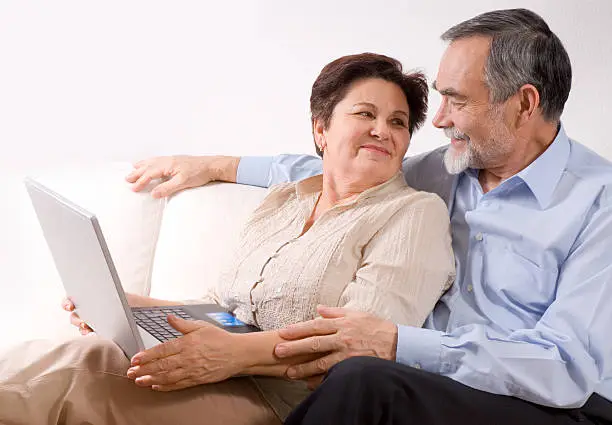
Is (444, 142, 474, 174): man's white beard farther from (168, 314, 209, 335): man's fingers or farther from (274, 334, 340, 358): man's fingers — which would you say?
(168, 314, 209, 335): man's fingers

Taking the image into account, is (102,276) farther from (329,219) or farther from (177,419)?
(329,219)

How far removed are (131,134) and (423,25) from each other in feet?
3.85

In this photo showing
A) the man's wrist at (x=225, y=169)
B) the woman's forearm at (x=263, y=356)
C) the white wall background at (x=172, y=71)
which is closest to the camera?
the woman's forearm at (x=263, y=356)

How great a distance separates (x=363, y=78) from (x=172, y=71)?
120 cm

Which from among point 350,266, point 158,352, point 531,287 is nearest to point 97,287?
point 158,352

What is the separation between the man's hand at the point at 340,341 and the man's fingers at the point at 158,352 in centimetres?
19

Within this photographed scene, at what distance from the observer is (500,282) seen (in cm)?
190

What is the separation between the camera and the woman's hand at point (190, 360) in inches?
64.9

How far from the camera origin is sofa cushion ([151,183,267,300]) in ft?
7.83

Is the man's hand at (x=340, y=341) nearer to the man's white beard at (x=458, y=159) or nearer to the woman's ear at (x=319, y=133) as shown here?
the man's white beard at (x=458, y=159)

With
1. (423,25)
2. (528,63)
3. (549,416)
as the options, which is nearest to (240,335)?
(549,416)

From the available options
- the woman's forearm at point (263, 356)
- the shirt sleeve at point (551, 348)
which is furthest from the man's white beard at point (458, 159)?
the woman's forearm at point (263, 356)

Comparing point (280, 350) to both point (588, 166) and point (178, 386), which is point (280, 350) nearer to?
point (178, 386)

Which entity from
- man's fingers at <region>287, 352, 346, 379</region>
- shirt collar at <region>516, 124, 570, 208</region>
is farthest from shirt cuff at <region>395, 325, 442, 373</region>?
shirt collar at <region>516, 124, 570, 208</region>
